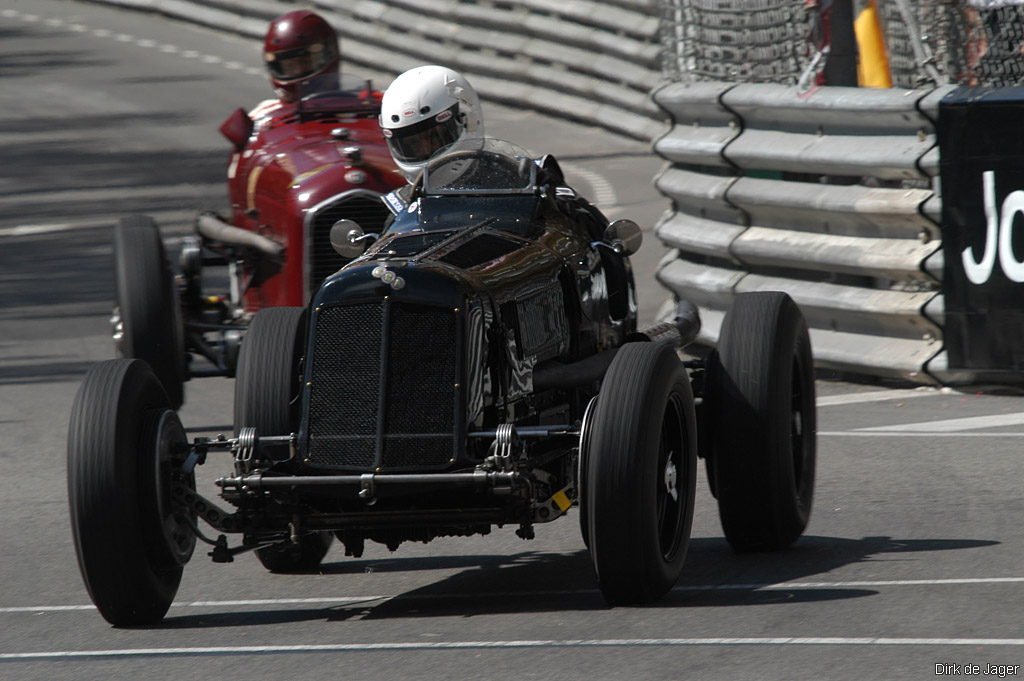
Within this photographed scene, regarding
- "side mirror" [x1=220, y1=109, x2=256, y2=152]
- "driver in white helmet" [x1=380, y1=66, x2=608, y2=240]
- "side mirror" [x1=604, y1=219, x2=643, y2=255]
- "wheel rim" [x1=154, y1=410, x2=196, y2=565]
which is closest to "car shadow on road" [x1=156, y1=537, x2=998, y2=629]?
"wheel rim" [x1=154, y1=410, x2=196, y2=565]

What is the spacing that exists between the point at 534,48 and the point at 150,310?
13.6 metres

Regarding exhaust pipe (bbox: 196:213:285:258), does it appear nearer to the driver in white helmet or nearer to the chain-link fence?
the driver in white helmet

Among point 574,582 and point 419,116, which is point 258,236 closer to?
point 419,116

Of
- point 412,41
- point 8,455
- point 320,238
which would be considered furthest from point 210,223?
point 412,41

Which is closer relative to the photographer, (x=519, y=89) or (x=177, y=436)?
(x=177, y=436)

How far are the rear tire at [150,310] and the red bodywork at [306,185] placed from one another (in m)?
0.80

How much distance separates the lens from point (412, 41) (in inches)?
972

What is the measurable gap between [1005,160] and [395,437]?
5.00 m

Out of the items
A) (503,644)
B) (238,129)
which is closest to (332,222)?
(238,129)

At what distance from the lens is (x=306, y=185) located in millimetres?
10492

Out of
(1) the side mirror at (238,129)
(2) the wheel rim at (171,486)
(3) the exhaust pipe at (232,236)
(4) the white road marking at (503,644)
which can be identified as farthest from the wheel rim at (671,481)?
(1) the side mirror at (238,129)

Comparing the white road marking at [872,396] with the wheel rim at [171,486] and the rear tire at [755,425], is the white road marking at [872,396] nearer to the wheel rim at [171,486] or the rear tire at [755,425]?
→ the rear tire at [755,425]

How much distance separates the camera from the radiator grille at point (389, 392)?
19.1ft

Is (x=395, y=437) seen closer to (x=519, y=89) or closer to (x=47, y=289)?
(x=47, y=289)
